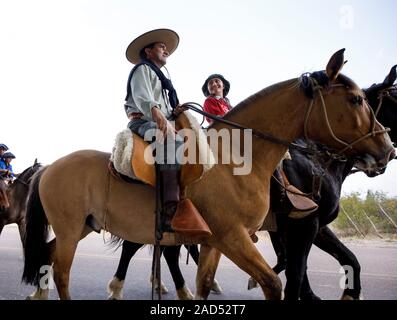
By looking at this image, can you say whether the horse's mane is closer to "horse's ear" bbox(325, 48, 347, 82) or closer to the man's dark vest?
the man's dark vest

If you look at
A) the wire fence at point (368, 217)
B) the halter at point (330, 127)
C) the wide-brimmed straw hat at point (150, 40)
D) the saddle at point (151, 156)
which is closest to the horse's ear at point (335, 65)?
the halter at point (330, 127)

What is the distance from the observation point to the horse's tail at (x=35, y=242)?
15.1ft

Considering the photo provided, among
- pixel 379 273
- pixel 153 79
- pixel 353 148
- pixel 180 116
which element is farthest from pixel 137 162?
pixel 379 273

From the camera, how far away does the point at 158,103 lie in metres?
3.66

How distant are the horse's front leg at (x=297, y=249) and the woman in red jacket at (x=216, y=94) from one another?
1860 mm

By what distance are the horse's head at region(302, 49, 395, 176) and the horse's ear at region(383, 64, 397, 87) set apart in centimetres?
189

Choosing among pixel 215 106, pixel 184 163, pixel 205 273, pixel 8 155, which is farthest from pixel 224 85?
pixel 8 155

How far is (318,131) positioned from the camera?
3.56m

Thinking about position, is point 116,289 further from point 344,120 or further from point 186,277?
point 344,120

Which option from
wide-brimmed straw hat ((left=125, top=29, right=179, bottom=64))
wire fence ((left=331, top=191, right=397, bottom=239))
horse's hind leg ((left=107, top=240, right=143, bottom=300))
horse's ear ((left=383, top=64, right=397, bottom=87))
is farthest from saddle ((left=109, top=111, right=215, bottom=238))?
wire fence ((left=331, top=191, right=397, bottom=239))

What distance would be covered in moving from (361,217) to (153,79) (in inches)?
587

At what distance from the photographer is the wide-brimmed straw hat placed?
4035 mm
